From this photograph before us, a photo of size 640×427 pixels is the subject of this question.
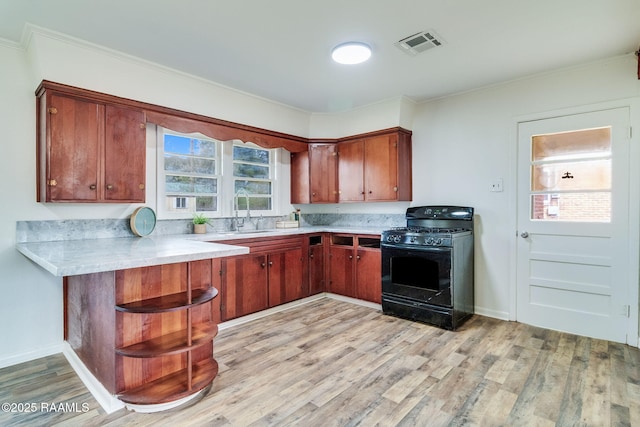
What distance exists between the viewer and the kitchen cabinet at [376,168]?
3977 millimetres

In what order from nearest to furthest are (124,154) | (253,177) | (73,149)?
(73,149)
(124,154)
(253,177)

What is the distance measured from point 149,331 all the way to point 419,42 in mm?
2861

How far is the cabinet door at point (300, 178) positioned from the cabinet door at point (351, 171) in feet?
1.52

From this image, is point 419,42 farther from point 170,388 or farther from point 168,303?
point 170,388

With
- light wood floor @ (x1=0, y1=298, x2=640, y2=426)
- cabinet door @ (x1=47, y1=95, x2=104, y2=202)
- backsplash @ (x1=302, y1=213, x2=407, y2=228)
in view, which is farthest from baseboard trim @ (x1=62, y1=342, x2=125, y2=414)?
backsplash @ (x1=302, y1=213, x2=407, y2=228)

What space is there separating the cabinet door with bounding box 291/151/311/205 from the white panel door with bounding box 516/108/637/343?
8.38 ft

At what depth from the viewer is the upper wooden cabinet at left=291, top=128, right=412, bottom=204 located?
13.1ft

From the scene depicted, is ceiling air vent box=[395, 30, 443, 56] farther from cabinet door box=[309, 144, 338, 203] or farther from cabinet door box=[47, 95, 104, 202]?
cabinet door box=[47, 95, 104, 202]

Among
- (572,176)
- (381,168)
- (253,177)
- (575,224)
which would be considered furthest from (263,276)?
(572,176)

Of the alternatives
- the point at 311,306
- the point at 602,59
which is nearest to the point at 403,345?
the point at 311,306

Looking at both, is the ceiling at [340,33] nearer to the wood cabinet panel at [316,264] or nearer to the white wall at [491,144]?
the white wall at [491,144]

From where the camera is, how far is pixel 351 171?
4387mm

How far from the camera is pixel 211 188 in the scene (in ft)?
12.3

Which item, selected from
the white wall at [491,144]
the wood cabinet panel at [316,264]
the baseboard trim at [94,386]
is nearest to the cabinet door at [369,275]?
the wood cabinet panel at [316,264]
